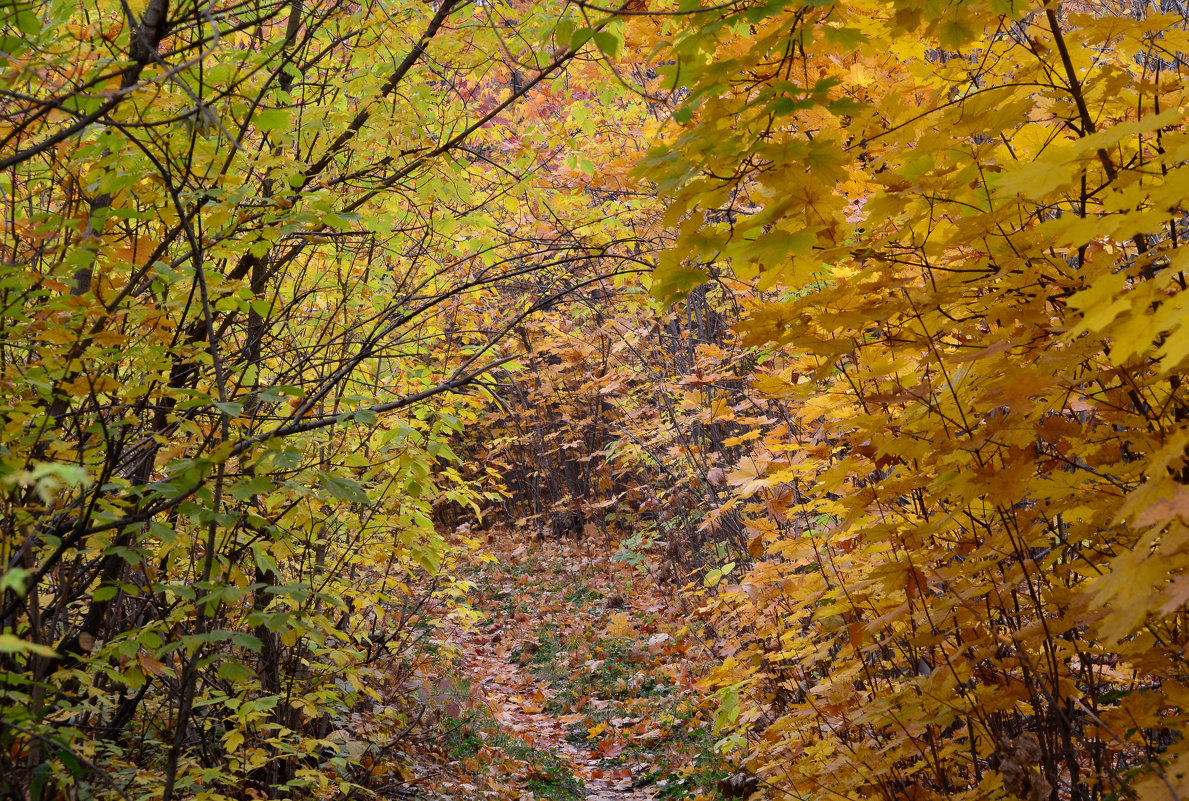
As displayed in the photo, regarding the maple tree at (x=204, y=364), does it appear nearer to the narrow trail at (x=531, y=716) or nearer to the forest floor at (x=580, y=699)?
the forest floor at (x=580, y=699)

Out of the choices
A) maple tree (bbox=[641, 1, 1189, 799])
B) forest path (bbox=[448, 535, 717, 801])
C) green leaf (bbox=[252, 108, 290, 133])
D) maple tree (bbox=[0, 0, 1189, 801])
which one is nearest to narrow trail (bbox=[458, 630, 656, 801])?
forest path (bbox=[448, 535, 717, 801])

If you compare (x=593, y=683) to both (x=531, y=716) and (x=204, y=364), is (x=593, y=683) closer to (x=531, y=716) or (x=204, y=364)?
(x=531, y=716)

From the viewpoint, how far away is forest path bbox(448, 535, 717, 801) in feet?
17.3

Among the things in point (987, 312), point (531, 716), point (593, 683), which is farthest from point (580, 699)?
point (987, 312)

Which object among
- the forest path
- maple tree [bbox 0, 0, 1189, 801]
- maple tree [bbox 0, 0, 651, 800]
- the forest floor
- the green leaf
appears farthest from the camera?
the forest path

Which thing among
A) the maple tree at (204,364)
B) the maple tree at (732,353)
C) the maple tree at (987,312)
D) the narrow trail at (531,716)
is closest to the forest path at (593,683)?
the narrow trail at (531,716)

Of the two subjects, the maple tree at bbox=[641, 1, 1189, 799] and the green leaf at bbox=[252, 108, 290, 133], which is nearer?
the maple tree at bbox=[641, 1, 1189, 799]

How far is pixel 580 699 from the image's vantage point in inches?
276

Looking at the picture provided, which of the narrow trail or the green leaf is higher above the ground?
the green leaf

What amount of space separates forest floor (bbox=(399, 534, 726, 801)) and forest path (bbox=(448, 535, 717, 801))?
0.05 feet

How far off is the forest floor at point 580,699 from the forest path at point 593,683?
0.02 metres

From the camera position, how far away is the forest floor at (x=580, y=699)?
200 inches

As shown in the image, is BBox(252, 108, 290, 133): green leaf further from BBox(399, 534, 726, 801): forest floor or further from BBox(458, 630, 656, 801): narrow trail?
BBox(458, 630, 656, 801): narrow trail

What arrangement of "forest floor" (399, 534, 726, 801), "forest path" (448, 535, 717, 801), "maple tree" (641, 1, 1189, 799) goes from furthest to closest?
"forest path" (448, 535, 717, 801) → "forest floor" (399, 534, 726, 801) → "maple tree" (641, 1, 1189, 799)
